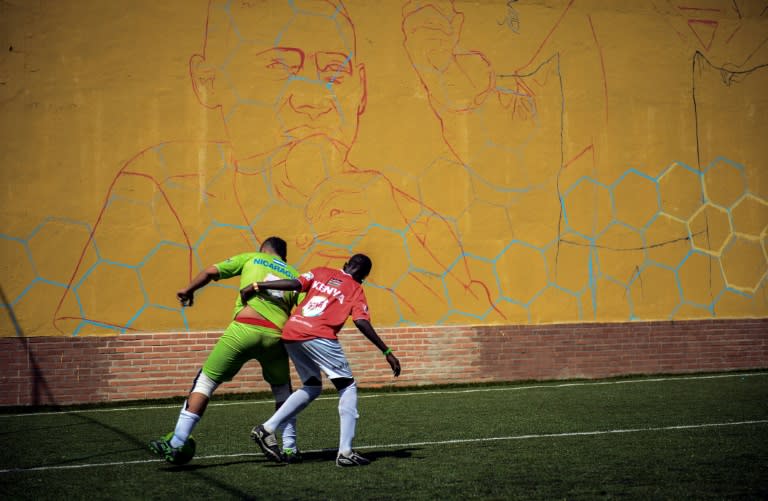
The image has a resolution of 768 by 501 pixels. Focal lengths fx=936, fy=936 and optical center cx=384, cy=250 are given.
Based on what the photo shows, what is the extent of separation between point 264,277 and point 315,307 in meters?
0.56

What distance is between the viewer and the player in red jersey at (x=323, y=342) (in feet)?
24.2

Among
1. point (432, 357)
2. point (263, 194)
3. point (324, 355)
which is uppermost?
point (263, 194)

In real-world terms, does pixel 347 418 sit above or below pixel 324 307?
below

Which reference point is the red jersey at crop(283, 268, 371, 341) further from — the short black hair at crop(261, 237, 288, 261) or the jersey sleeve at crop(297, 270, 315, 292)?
the short black hair at crop(261, 237, 288, 261)

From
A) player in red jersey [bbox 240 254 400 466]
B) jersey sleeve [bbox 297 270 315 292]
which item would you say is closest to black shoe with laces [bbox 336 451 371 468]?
player in red jersey [bbox 240 254 400 466]

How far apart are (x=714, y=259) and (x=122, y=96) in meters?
9.76

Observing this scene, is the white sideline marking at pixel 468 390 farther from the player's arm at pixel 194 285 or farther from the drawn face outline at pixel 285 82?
the player's arm at pixel 194 285

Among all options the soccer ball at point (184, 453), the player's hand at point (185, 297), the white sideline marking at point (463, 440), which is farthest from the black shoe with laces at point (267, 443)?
the player's hand at point (185, 297)

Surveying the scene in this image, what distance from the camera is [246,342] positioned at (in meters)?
7.52

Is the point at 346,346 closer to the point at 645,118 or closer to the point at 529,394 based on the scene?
the point at 529,394

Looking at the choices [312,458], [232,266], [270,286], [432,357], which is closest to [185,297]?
[232,266]

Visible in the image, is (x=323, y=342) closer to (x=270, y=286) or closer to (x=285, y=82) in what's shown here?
(x=270, y=286)

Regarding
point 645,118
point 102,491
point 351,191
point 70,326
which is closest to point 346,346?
point 351,191

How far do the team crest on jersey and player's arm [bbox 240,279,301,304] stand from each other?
0.51 ft
